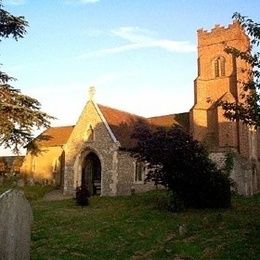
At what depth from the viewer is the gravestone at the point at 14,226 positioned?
7113 millimetres

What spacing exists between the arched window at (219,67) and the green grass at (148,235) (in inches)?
916

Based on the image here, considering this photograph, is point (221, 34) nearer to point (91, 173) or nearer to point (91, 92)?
point (91, 92)

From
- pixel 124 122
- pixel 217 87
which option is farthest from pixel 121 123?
pixel 217 87

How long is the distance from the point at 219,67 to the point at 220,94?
306 cm

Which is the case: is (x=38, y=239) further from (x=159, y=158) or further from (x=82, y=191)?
(x=82, y=191)

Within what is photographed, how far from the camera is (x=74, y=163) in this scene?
35406 millimetres

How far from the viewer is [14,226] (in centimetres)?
732

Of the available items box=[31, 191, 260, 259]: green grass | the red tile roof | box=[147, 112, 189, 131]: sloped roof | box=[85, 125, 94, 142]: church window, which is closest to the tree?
box=[31, 191, 260, 259]: green grass

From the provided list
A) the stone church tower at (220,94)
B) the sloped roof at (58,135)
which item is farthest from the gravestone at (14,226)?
the sloped roof at (58,135)

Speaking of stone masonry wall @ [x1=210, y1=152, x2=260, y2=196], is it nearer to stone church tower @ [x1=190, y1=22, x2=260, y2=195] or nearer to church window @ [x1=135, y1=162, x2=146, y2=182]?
stone church tower @ [x1=190, y1=22, x2=260, y2=195]

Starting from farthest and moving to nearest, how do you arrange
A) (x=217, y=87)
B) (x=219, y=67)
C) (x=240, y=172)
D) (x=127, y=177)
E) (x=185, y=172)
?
(x=219, y=67), (x=217, y=87), (x=127, y=177), (x=240, y=172), (x=185, y=172)

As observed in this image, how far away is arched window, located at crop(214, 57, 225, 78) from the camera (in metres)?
40.3

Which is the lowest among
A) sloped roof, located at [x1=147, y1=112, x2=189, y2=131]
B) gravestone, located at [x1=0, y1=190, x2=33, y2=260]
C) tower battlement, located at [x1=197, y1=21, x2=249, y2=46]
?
gravestone, located at [x1=0, y1=190, x2=33, y2=260]

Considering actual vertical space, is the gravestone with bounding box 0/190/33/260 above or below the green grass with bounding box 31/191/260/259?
above
